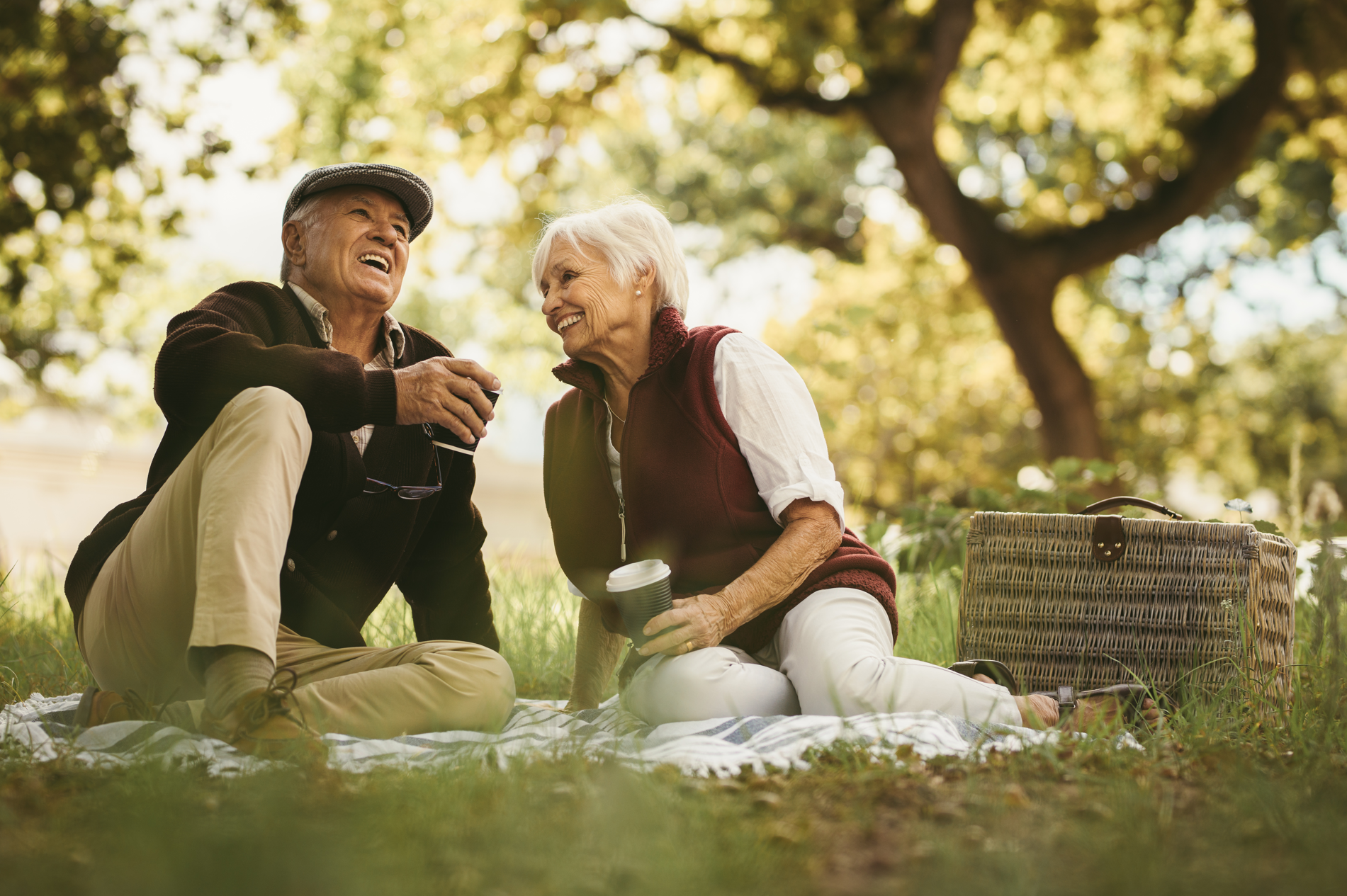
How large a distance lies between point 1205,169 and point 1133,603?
8889 mm

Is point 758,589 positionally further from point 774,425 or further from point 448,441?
point 448,441

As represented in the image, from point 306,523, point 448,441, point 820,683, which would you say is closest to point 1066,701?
point 820,683

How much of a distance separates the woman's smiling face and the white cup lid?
2.62 feet

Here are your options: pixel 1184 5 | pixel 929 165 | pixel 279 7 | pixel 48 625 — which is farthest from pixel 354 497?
pixel 1184 5

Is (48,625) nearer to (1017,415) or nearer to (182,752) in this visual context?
(182,752)

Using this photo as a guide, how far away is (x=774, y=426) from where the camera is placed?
273 centimetres

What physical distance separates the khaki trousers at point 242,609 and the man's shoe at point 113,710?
8cm

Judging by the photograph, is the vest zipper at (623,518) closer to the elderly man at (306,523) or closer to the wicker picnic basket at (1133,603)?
the elderly man at (306,523)

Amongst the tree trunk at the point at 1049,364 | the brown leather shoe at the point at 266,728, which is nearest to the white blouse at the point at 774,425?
the brown leather shoe at the point at 266,728

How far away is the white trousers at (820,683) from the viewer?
2467 mm

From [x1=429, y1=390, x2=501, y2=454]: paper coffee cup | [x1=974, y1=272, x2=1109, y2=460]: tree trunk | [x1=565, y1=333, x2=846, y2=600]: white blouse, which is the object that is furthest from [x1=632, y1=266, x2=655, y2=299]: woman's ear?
[x1=974, y1=272, x2=1109, y2=460]: tree trunk

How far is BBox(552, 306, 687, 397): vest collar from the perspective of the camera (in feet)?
9.45

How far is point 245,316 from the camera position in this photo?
2773mm

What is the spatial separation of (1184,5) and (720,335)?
9885 mm
